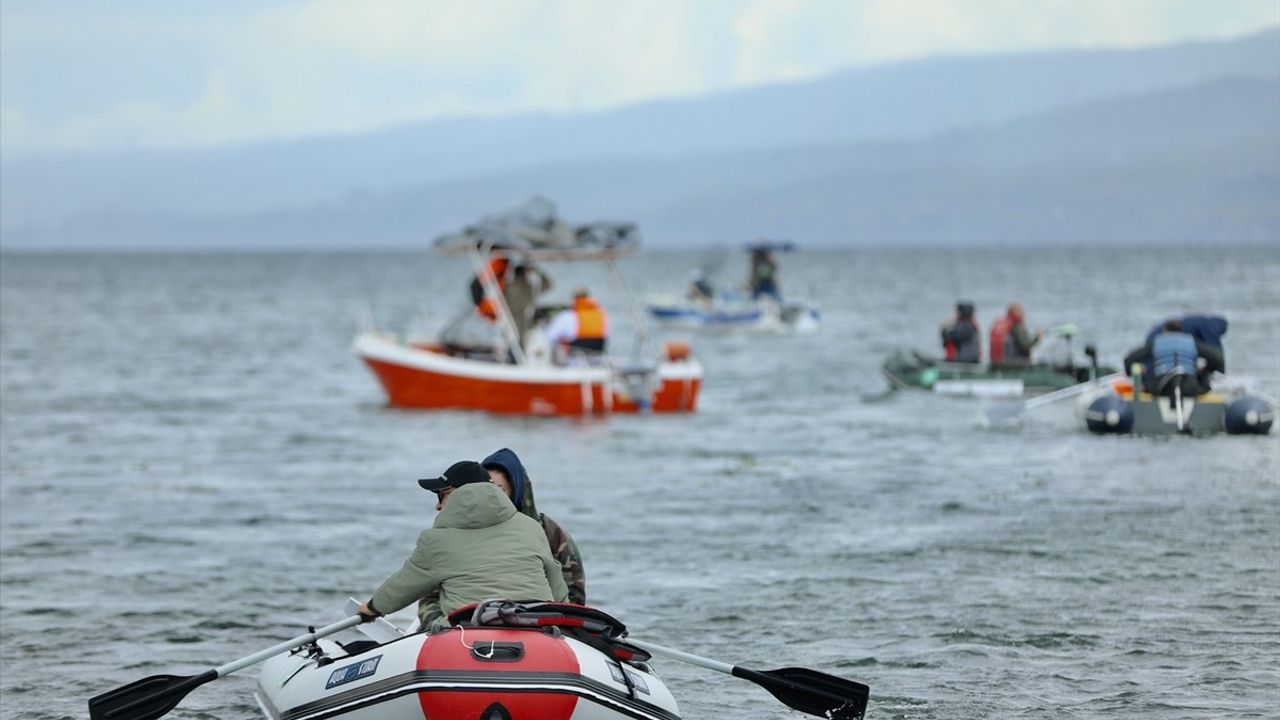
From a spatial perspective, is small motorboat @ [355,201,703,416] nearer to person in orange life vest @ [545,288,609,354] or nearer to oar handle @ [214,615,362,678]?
person in orange life vest @ [545,288,609,354]

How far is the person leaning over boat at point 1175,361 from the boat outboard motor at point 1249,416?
47 centimetres

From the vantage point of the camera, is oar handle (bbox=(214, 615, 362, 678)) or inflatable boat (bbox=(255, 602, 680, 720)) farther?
oar handle (bbox=(214, 615, 362, 678))

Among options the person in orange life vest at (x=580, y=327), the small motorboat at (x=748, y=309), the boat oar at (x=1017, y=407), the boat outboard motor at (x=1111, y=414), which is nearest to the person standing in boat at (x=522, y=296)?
the person in orange life vest at (x=580, y=327)

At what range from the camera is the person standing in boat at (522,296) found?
27734 millimetres

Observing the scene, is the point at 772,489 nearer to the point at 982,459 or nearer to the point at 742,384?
the point at 982,459

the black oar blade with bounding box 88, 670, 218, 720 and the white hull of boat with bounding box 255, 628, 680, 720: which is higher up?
the white hull of boat with bounding box 255, 628, 680, 720

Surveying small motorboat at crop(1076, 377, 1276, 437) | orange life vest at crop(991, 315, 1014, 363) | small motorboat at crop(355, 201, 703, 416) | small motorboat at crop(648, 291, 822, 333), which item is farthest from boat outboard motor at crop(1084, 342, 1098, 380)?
small motorboat at crop(648, 291, 822, 333)

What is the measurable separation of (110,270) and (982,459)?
153147mm

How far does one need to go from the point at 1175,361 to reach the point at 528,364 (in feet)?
30.2

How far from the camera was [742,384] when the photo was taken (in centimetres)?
3912

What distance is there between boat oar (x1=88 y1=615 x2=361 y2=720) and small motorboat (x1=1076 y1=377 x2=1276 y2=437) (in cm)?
1665

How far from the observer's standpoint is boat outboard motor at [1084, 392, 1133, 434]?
2536 centimetres

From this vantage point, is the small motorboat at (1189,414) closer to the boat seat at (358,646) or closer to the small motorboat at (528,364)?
the small motorboat at (528,364)

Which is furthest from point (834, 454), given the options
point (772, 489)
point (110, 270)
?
point (110, 270)
